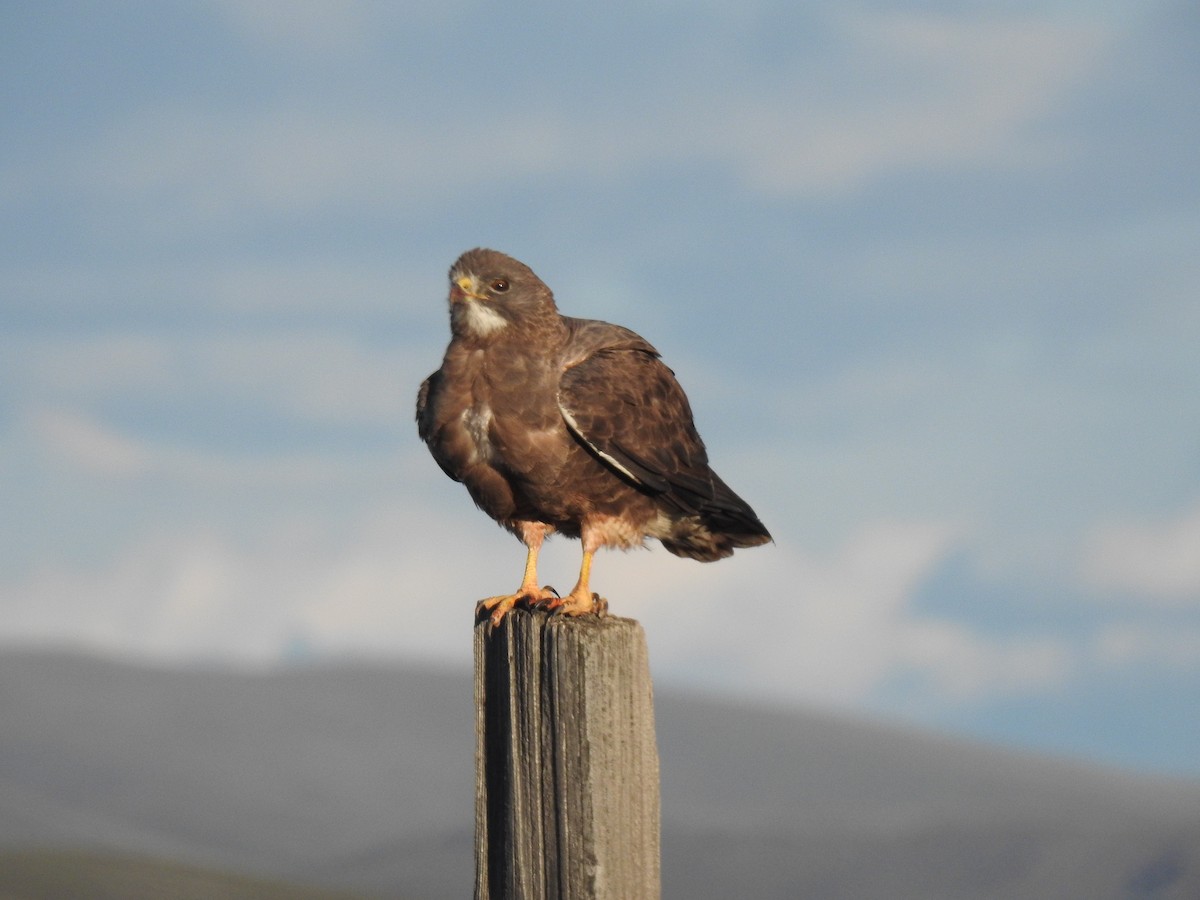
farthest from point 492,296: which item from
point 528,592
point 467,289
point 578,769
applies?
point 578,769

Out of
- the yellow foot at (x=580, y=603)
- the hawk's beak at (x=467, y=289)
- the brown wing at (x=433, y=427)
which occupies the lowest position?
the yellow foot at (x=580, y=603)

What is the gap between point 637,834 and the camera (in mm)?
4918

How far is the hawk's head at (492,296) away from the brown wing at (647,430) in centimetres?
41

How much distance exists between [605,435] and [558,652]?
89.1 inches

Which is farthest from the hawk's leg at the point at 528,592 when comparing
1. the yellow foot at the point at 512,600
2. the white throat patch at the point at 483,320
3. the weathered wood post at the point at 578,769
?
the white throat patch at the point at 483,320

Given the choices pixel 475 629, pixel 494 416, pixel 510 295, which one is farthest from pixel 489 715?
pixel 510 295

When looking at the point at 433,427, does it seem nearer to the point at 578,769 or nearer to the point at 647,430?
the point at 647,430

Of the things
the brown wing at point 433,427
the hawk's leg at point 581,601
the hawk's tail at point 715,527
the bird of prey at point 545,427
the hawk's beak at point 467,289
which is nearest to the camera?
the hawk's leg at point 581,601

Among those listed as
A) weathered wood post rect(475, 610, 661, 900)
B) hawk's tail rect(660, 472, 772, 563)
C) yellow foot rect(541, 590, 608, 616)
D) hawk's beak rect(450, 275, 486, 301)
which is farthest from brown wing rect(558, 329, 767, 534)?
weathered wood post rect(475, 610, 661, 900)

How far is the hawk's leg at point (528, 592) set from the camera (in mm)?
6156

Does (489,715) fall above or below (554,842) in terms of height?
above

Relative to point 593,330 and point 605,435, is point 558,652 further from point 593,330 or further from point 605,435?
point 593,330

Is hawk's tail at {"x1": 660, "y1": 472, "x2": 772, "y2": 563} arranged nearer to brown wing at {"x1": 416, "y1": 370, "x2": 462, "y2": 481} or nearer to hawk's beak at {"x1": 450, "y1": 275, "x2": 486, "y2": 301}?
brown wing at {"x1": 416, "y1": 370, "x2": 462, "y2": 481}

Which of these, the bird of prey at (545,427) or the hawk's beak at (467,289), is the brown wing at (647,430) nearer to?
the bird of prey at (545,427)
